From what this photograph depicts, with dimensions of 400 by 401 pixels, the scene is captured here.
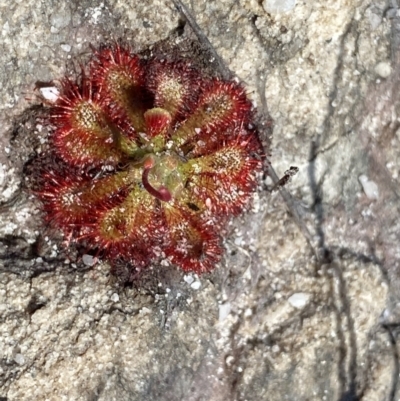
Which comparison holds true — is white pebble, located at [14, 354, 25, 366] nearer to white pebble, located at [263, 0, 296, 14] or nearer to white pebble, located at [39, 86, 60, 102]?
white pebble, located at [39, 86, 60, 102]

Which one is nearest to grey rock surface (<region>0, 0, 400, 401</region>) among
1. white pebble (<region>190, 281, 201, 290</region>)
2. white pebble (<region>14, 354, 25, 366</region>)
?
white pebble (<region>190, 281, 201, 290</region>)

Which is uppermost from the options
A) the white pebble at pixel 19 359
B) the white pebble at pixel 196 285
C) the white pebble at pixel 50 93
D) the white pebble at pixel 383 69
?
the white pebble at pixel 50 93

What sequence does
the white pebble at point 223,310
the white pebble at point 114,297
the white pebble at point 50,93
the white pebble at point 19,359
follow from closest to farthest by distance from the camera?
the white pebble at point 19,359 → the white pebble at point 114,297 → the white pebble at point 50,93 → the white pebble at point 223,310

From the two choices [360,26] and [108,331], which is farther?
[360,26]

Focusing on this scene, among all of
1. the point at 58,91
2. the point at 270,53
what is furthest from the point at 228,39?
the point at 58,91

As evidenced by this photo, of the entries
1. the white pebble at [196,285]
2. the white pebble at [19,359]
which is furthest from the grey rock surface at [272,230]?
the white pebble at [19,359]

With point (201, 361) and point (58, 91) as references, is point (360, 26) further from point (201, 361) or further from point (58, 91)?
point (201, 361)

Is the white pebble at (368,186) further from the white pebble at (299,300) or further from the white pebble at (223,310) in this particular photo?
the white pebble at (223,310)

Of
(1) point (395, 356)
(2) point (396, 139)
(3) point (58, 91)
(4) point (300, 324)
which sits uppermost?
(3) point (58, 91)
